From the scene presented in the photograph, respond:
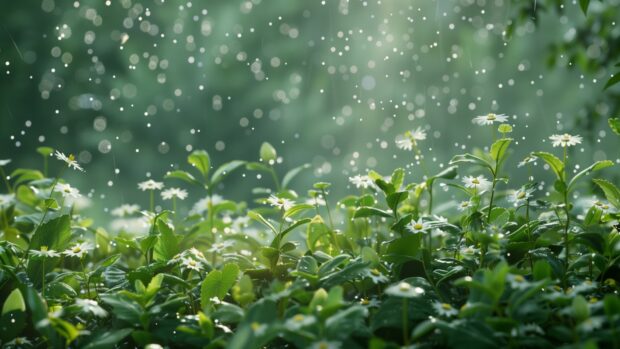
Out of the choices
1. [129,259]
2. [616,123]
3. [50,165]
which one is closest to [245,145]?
[50,165]

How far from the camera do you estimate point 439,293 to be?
91 cm

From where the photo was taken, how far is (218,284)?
36.0 inches

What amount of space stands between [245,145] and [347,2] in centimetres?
137

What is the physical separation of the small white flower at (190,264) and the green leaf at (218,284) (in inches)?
3.0

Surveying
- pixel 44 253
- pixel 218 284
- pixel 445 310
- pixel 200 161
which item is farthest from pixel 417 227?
pixel 44 253

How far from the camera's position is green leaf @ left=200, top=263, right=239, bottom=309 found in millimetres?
909

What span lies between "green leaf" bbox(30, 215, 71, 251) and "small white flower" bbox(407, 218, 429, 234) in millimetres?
560

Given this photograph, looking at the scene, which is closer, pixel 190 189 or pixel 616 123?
pixel 616 123

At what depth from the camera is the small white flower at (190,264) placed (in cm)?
99

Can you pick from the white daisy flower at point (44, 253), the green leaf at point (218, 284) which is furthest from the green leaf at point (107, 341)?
the white daisy flower at point (44, 253)

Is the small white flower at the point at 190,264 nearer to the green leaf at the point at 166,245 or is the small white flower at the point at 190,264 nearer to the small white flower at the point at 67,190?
the green leaf at the point at 166,245

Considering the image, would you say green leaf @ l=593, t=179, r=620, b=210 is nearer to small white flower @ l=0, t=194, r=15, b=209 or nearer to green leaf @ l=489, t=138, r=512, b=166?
green leaf @ l=489, t=138, r=512, b=166

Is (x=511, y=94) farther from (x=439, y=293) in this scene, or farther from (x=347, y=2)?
(x=439, y=293)

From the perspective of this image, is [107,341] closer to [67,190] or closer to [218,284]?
[218,284]
